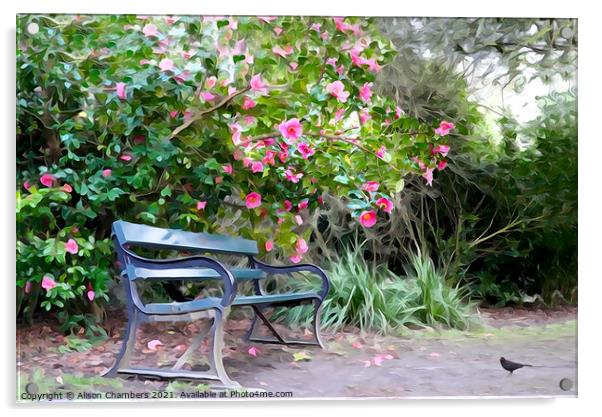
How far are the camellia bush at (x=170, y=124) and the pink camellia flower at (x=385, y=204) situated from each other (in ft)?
0.36

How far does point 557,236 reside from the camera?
4.66 meters

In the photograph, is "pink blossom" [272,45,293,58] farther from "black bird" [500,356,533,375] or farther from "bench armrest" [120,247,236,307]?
"black bird" [500,356,533,375]

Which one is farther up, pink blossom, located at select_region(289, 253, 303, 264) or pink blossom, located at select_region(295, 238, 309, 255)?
pink blossom, located at select_region(295, 238, 309, 255)

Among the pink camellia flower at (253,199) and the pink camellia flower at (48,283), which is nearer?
the pink camellia flower at (48,283)

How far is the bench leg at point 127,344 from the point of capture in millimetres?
3965

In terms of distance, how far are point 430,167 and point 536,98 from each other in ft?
2.44

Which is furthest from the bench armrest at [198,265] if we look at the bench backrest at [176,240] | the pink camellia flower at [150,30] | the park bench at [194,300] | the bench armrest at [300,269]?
the pink camellia flower at [150,30]

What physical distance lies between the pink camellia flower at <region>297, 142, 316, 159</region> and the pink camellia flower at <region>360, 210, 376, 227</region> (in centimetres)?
53

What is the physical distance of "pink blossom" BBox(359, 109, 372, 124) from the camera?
15.8 ft

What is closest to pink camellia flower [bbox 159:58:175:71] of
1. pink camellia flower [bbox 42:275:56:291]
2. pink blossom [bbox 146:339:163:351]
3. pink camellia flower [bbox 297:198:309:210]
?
pink camellia flower [bbox 297:198:309:210]

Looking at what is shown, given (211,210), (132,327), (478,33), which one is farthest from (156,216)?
(478,33)

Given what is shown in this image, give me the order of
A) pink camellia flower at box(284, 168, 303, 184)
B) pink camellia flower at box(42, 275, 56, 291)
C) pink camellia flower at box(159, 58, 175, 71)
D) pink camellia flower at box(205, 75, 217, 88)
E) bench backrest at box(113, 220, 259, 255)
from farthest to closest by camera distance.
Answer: pink camellia flower at box(284, 168, 303, 184) < pink camellia flower at box(205, 75, 217, 88) < pink camellia flower at box(159, 58, 175, 71) < pink camellia flower at box(42, 275, 56, 291) < bench backrest at box(113, 220, 259, 255)

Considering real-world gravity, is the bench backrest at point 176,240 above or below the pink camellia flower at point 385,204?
below

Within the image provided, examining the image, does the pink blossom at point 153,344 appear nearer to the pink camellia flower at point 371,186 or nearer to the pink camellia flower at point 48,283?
the pink camellia flower at point 48,283
